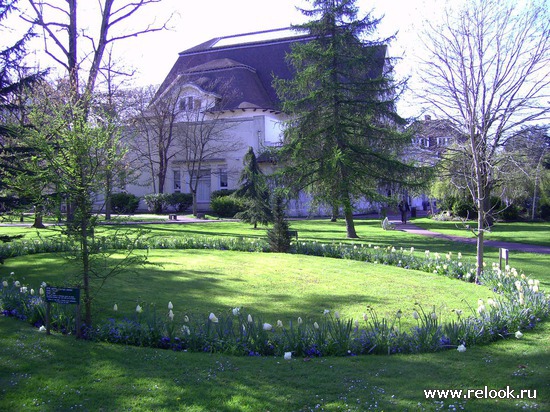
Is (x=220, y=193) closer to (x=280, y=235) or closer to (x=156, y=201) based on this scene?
(x=156, y=201)

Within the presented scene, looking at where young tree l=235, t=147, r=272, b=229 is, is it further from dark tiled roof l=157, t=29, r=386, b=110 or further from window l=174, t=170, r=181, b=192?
window l=174, t=170, r=181, b=192

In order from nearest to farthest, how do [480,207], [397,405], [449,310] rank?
[397,405], [449,310], [480,207]

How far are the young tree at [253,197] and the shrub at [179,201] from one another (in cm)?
1234

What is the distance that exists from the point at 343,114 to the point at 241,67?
68.1 feet

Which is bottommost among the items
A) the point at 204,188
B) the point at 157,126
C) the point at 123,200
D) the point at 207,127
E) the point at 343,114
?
the point at 123,200

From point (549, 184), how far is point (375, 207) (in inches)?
782

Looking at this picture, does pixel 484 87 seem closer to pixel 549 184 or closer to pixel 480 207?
pixel 480 207

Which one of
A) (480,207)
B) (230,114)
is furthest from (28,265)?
(230,114)

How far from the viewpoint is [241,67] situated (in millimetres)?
40031

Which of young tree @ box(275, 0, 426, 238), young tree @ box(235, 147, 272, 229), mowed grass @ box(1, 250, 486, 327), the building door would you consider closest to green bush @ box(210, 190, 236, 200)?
the building door

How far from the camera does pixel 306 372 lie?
510 centimetres

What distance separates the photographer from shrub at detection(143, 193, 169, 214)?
127 feet

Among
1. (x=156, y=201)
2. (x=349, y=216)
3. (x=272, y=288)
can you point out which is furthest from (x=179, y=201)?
(x=272, y=288)

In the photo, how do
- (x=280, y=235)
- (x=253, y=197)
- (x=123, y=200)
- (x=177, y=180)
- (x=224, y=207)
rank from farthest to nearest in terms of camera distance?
(x=177, y=180), (x=123, y=200), (x=224, y=207), (x=253, y=197), (x=280, y=235)
